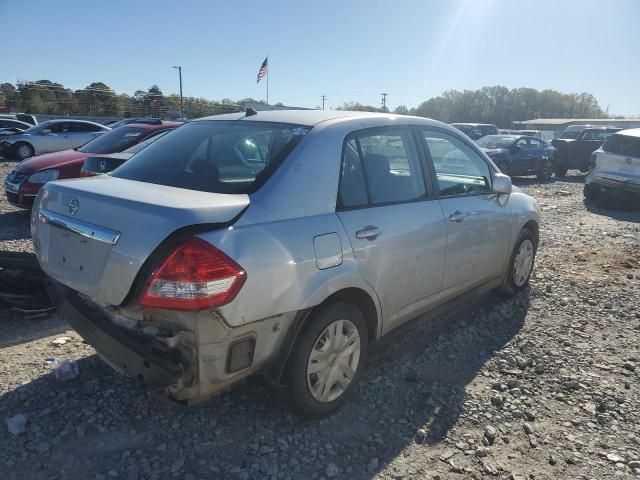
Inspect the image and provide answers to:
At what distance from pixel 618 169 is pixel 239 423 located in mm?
10855

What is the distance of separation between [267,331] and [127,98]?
144 feet

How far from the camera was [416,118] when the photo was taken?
3797 mm

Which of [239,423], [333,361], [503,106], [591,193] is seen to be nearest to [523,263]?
[333,361]

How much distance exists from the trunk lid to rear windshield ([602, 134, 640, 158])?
10951 mm

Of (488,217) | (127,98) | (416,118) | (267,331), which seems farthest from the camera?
(127,98)

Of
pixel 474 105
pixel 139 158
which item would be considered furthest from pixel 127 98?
pixel 474 105

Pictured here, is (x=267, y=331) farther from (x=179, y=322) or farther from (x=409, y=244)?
(x=409, y=244)

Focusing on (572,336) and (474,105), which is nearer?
(572,336)

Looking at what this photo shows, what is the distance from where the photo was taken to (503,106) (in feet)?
301

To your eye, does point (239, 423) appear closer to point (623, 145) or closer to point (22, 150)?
point (623, 145)

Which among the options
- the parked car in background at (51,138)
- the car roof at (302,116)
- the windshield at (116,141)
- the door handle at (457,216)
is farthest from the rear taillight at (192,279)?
the parked car in background at (51,138)

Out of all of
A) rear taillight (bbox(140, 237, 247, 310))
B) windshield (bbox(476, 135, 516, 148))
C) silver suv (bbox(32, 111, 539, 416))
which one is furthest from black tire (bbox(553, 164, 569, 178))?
rear taillight (bbox(140, 237, 247, 310))

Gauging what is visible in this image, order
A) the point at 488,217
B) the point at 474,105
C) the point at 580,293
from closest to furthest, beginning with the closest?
the point at 488,217, the point at 580,293, the point at 474,105

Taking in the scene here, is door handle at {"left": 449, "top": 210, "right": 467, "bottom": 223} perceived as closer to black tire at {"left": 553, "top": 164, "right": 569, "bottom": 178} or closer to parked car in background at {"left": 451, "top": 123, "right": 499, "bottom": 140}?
black tire at {"left": 553, "top": 164, "right": 569, "bottom": 178}
